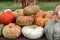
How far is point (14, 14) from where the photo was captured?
1997 mm

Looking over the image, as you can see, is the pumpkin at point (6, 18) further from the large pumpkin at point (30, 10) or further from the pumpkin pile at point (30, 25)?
the large pumpkin at point (30, 10)

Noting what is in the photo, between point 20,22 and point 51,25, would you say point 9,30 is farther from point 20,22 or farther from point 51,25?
point 51,25

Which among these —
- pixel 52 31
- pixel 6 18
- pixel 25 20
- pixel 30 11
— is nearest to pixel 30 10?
pixel 30 11

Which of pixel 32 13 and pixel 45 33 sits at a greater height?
pixel 32 13

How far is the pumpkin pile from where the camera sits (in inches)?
64.4

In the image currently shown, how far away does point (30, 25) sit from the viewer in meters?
1.83

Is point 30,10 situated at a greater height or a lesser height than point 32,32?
greater

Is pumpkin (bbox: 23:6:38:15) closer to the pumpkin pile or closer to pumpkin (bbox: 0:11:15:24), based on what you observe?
the pumpkin pile

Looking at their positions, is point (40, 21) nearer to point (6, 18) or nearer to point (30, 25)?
point (30, 25)

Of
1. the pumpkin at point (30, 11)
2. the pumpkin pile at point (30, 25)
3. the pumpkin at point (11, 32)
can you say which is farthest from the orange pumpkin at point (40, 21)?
the pumpkin at point (11, 32)

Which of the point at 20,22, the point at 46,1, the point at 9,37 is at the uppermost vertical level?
the point at 20,22

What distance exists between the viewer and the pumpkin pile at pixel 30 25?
1637mm

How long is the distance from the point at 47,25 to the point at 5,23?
499 mm

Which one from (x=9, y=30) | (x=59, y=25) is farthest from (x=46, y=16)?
(x=9, y=30)
